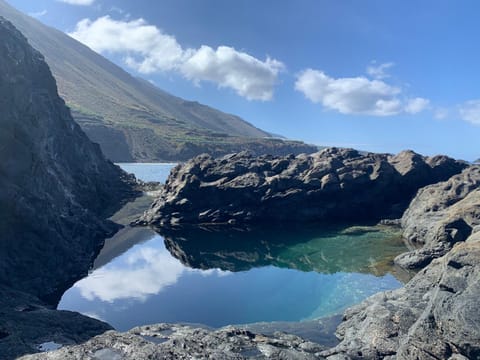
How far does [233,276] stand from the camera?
54438 millimetres

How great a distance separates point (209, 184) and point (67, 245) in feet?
140

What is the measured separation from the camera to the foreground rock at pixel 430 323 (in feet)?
66.1

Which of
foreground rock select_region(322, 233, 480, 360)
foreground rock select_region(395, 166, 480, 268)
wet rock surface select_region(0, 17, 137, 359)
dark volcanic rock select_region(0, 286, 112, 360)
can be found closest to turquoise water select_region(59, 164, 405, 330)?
wet rock surface select_region(0, 17, 137, 359)

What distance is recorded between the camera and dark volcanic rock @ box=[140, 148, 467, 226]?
87.3 metres

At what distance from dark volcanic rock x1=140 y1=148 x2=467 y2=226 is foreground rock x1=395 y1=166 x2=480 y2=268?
931 centimetres

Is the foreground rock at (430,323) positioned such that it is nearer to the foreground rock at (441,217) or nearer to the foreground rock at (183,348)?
the foreground rock at (183,348)

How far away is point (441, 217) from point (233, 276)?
3658 cm

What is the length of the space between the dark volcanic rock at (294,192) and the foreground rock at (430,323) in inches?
2191

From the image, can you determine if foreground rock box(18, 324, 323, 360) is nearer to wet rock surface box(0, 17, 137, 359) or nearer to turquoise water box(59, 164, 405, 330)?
wet rock surface box(0, 17, 137, 359)

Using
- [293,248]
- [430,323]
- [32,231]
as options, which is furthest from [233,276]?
[430,323]

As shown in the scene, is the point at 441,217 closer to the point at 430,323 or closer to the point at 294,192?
the point at 294,192

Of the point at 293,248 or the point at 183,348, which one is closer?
the point at 183,348

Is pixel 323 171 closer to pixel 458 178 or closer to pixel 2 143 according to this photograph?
pixel 458 178

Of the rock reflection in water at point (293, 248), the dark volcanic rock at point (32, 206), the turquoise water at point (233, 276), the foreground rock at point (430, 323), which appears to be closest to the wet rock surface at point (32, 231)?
the dark volcanic rock at point (32, 206)
